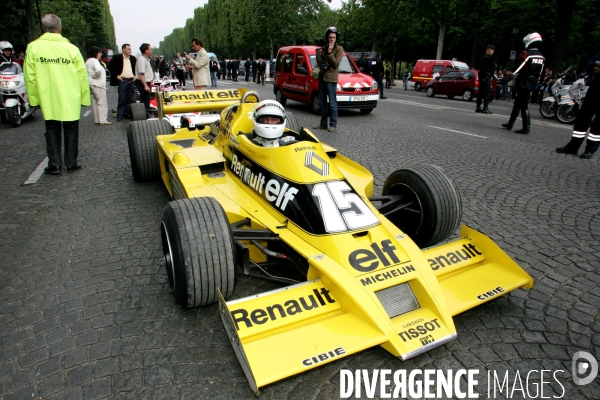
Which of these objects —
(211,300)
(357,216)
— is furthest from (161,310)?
(357,216)

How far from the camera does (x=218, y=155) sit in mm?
4352

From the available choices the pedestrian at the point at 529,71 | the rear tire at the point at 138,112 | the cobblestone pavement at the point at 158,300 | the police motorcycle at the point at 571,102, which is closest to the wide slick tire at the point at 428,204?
the cobblestone pavement at the point at 158,300

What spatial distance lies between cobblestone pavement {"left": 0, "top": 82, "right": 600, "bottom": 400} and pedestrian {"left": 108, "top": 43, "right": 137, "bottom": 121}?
176 inches

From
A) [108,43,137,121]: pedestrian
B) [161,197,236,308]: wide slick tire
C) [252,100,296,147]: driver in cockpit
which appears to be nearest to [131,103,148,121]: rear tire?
[108,43,137,121]: pedestrian

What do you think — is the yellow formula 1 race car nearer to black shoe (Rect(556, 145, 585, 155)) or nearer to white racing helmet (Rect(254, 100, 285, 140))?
white racing helmet (Rect(254, 100, 285, 140))

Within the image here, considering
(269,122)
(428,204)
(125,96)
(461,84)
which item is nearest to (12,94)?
(125,96)

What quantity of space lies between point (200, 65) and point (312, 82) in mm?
3483

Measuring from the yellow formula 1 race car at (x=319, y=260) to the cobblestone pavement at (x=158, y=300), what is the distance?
253mm

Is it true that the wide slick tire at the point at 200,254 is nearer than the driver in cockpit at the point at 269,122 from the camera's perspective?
Yes

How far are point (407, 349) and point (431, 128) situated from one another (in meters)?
8.63

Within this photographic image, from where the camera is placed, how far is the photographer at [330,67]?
859 centimetres

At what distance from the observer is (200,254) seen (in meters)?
2.51

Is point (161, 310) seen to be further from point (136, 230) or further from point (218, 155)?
point (218, 155)

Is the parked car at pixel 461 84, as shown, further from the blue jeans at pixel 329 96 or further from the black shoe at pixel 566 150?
the blue jeans at pixel 329 96
